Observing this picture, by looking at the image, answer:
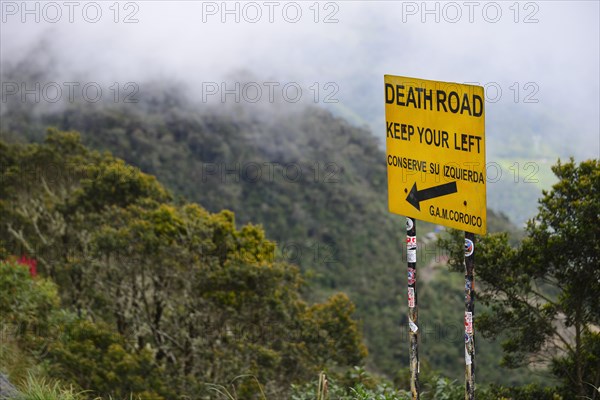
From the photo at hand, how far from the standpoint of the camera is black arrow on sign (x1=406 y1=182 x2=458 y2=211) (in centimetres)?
395

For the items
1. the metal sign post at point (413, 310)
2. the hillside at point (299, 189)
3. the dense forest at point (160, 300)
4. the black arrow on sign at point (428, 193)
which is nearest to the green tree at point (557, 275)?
the dense forest at point (160, 300)

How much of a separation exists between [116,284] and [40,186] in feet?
22.5

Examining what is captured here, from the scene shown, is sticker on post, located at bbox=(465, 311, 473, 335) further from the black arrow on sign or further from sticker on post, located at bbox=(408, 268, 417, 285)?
the black arrow on sign

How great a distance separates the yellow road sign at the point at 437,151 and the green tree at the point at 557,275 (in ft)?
10.3

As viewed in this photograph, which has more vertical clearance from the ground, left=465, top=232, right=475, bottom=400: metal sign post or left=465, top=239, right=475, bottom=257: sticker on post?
left=465, top=239, right=475, bottom=257: sticker on post

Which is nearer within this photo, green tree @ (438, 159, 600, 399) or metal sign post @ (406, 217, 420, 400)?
metal sign post @ (406, 217, 420, 400)

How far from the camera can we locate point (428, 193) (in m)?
4.06

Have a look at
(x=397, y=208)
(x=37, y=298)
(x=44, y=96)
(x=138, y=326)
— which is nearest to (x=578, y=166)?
(x=397, y=208)

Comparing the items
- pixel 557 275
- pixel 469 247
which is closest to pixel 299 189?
pixel 557 275

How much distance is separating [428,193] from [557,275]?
3578mm

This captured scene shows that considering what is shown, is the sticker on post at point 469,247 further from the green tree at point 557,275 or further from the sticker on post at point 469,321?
the green tree at point 557,275

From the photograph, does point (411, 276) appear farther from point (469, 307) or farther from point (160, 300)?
point (160, 300)

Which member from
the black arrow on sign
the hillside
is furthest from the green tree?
the hillside

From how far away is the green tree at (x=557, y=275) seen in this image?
6.76 metres
